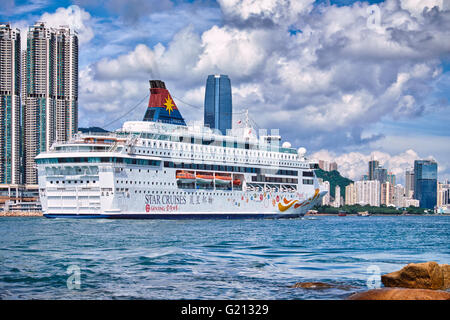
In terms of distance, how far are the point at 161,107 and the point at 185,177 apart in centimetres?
1044

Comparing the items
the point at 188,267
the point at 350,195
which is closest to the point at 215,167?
the point at 188,267

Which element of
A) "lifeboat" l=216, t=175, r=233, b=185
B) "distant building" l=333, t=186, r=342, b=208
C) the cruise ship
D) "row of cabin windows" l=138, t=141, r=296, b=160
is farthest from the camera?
"distant building" l=333, t=186, r=342, b=208

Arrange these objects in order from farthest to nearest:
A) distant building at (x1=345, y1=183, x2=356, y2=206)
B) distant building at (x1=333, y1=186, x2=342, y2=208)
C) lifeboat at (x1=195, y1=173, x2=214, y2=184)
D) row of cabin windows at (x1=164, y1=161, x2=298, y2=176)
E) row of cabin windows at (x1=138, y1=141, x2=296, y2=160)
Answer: distant building at (x1=345, y1=183, x2=356, y2=206), distant building at (x1=333, y1=186, x2=342, y2=208), lifeboat at (x1=195, y1=173, x2=214, y2=184), row of cabin windows at (x1=164, y1=161, x2=298, y2=176), row of cabin windows at (x1=138, y1=141, x2=296, y2=160)

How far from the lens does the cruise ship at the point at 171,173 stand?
49062 mm

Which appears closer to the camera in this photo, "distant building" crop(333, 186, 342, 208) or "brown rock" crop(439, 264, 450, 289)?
"brown rock" crop(439, 264, 450, 289)

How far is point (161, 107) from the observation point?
204 feet

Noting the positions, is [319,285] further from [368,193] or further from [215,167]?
[368,193]

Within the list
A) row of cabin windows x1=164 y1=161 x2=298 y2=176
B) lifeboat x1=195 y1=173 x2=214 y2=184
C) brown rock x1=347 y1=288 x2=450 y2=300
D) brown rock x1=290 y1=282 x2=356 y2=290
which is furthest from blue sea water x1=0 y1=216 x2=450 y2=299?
lifeboat x1=195 y1=173 x2=214 y2=184

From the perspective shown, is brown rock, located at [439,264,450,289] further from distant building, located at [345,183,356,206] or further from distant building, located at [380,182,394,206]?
distant building, located at [380,182,394,206]

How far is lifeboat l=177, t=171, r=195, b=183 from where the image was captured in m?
55.0

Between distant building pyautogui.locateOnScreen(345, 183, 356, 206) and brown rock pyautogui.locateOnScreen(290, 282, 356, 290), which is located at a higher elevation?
brown rock pyautogui.locateOnScreen(290, 282, 356, 290)

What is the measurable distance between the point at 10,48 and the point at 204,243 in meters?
80.3

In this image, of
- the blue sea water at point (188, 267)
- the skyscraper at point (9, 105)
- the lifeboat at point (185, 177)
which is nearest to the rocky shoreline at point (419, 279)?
the blue sea water at point (188, 267)

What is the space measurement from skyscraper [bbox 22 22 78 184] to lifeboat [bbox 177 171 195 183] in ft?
163
